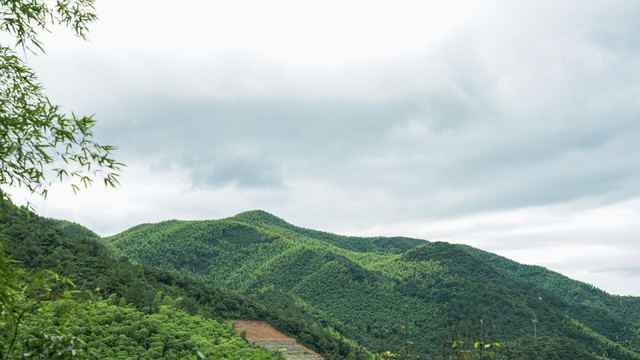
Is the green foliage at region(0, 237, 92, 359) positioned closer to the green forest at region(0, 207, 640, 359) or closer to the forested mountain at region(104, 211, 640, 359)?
the green forest at region(0, 207, 640, 359)

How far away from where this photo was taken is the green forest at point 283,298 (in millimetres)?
8604

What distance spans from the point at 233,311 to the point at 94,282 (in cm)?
836

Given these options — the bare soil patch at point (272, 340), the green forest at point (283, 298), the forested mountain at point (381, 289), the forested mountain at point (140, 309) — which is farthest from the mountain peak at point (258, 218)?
the bare soil patch at point (272, 340)

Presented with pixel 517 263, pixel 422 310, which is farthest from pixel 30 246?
pixel 517 263

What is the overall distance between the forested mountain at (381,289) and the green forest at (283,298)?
24 cm

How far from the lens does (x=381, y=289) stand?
60.6 meters

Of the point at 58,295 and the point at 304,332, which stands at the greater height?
the point at 58,295

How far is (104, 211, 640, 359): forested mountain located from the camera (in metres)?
47.8

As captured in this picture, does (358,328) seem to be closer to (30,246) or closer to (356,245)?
(30,246)

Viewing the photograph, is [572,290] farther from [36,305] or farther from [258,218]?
[36,305]

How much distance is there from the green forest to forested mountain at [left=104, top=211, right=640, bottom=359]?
24cm

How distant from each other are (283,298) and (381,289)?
18.6 meters

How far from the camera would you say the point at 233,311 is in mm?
25344

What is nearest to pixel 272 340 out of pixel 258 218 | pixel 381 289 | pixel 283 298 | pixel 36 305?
pixel 36 305
